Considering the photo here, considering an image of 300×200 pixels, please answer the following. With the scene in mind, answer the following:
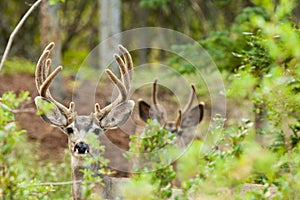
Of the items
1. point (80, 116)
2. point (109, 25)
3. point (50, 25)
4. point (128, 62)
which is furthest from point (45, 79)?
point (109, 25)

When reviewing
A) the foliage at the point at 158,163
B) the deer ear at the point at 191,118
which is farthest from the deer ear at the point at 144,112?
the foliage at the point at 158,163

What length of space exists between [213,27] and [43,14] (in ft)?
20.5

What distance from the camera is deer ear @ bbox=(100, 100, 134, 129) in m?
8.23

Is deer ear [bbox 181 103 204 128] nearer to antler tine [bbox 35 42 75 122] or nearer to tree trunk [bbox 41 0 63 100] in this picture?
tree trunk [bbox 41 0 63 100]

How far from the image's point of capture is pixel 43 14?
12.9 metres

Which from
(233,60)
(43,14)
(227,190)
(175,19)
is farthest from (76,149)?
(175,19)

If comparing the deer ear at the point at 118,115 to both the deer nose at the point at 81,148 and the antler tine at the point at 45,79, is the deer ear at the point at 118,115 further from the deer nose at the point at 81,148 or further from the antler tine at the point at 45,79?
the deer nose at the point at 81,148

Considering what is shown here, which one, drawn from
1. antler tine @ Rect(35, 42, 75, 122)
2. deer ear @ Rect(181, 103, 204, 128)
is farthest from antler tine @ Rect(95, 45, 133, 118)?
deer ear @ Rect(181, 103, 204, 128)

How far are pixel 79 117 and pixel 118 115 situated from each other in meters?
0.53

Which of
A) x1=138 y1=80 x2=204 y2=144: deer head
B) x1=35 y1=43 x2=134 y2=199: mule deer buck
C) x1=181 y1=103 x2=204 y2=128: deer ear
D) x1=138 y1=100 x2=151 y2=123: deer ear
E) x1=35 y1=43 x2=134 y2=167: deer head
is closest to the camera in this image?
x1=35 y1=43 x2=134 y2=199: mule deer buck

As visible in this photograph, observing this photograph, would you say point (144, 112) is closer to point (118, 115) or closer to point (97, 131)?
point (118, 115)

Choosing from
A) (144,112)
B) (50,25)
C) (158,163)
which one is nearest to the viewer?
(158,163)

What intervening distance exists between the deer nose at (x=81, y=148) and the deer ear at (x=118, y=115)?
855 mm

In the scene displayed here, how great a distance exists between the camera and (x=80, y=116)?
8.00 metres
